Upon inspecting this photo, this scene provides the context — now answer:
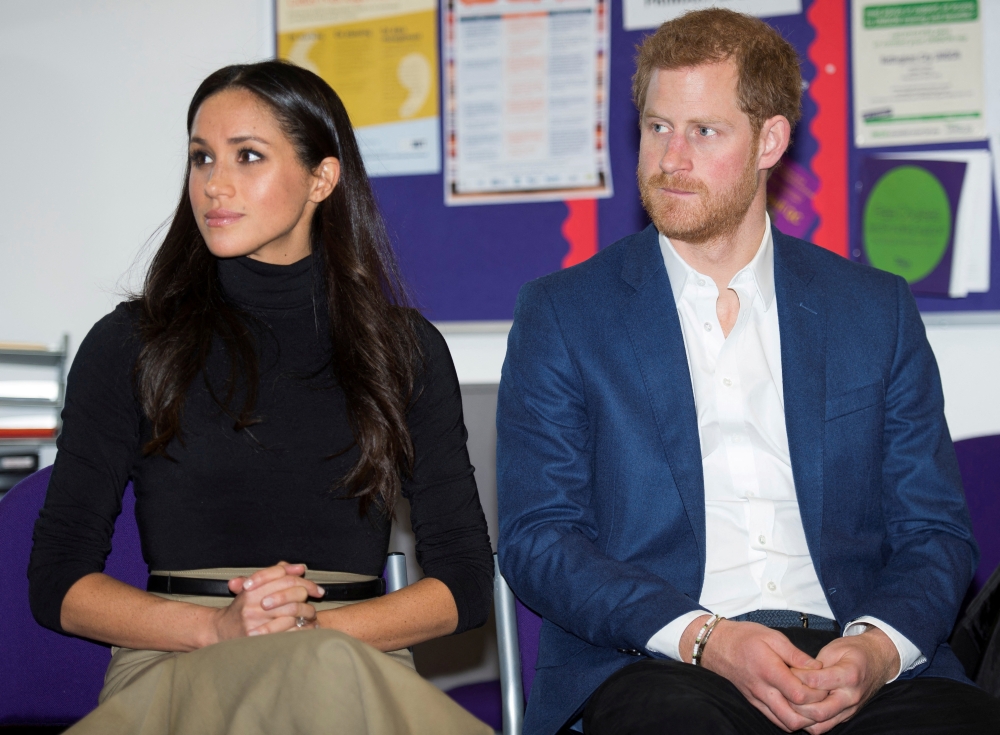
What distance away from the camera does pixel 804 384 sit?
1.68 metres

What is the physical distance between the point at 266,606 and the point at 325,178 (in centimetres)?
82

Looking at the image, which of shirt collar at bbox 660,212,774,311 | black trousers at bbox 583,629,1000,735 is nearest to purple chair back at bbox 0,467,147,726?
black trousers at bbox 583,629,1000,735

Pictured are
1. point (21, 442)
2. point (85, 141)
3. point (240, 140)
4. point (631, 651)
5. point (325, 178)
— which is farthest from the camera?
point (85, 141)

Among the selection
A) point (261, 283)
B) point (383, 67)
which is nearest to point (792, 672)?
point (261, 283)

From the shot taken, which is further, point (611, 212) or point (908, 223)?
point (611, 212)

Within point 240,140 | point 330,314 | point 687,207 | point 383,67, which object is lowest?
point 330,314

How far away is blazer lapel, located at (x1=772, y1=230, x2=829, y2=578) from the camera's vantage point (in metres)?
1.63

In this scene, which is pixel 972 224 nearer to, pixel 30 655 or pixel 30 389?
pixel 30 655

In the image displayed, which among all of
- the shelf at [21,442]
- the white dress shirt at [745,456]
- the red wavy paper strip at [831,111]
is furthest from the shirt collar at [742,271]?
the shelf at [21,442]

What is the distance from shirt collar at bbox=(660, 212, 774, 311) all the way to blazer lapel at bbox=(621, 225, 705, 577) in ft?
0.09

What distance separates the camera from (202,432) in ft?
5.49

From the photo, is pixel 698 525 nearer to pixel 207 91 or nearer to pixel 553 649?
pixel 553 649

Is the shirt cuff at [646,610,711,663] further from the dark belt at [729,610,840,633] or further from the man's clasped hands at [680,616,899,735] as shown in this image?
the dark belt at [729,610,840,633]

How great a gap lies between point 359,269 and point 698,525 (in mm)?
765
